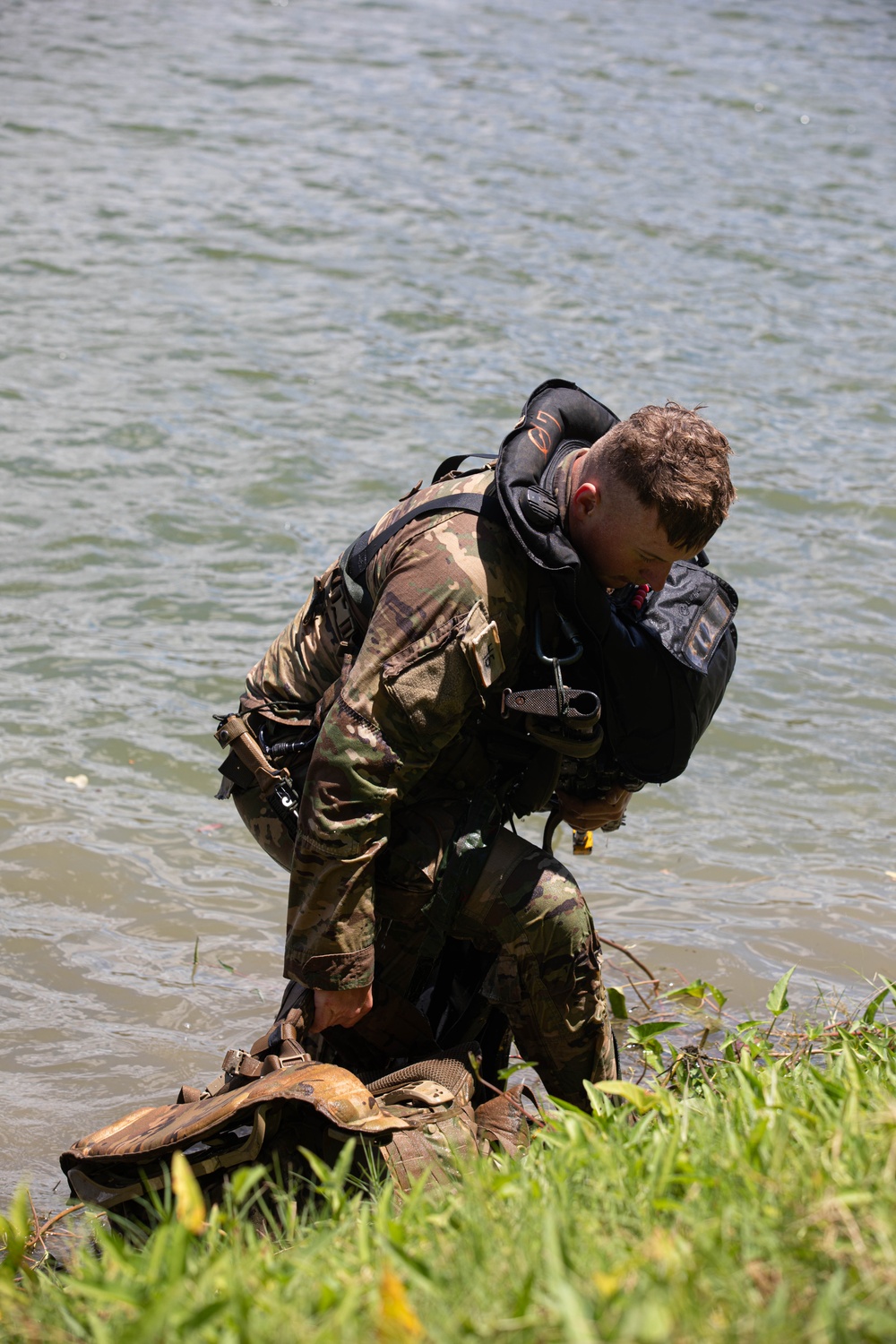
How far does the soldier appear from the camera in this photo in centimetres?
304

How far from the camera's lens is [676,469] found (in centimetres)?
306

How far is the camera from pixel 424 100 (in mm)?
16281

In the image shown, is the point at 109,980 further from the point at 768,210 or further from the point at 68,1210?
the point at 768,210

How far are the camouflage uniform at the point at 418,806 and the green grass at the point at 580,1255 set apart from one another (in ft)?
2.65

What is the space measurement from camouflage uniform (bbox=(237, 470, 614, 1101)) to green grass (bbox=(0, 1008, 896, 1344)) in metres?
0.81

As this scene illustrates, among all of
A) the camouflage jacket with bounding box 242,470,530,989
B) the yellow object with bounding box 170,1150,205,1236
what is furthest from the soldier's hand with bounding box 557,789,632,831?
the yellow object with bounding box 170,1150,205,1236

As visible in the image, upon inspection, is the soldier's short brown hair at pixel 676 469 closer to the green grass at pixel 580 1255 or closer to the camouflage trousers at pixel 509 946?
the camouflage trousers at pixel 509 946

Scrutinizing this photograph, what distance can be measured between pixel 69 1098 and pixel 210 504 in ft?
15.8

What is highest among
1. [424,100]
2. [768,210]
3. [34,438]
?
[424,100]

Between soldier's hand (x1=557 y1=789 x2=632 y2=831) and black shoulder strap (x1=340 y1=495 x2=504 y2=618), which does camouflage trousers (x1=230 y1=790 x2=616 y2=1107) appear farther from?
black shoulder strap (x1=340 y1=495 x2=504 y2=618)

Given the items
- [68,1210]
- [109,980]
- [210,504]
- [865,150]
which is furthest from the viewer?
[865,150]

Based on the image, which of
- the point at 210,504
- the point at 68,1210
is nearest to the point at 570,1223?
the point at 68,1210

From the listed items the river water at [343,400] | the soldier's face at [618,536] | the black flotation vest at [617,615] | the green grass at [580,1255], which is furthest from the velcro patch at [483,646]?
the river water at [343,400]

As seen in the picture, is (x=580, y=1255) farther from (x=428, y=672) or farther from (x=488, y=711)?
(x=488, y=711)
